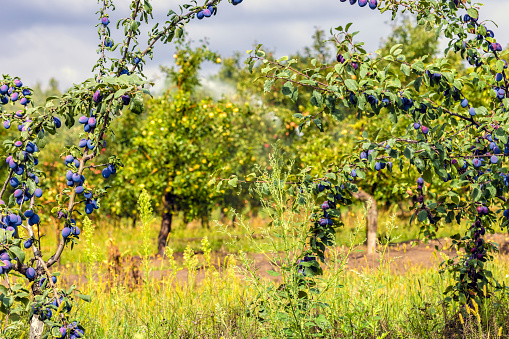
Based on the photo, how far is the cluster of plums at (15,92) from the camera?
9.25 feet

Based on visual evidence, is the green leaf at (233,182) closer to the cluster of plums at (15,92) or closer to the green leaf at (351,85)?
the green leaf at (351,85)

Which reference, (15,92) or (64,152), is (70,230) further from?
(15,92)

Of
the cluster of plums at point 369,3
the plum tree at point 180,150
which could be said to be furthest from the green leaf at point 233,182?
the plum tree at point 180,150

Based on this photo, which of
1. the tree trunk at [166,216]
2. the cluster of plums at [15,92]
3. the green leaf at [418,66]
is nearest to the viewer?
the green leaf at [418,66]

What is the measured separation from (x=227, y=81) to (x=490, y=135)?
34.4 m

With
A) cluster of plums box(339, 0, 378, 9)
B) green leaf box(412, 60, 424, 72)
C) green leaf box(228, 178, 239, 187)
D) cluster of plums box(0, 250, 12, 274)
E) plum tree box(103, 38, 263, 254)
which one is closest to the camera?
cluster of plums box(0, 250, 12, 274)

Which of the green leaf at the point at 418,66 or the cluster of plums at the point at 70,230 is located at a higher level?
the green leaf at the point at 418,66

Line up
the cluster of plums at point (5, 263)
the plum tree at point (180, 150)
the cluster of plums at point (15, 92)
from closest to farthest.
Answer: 1. the cluster of plums at point (5, 263)
2. the cluster of plums at point (15, 92)
3. the plum tree at point (180, 150)

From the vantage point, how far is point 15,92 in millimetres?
2820

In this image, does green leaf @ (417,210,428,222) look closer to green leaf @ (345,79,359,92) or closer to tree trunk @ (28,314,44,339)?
green leaf @ (345,79,359,92)

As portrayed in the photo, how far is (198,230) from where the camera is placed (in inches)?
521

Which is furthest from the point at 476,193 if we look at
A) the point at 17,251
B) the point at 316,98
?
the point at 17,251

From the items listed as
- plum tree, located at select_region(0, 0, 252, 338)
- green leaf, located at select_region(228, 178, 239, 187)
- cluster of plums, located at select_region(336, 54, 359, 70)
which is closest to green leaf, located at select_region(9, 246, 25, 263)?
plum tree, located at select_region(0, 0, 252, 338)

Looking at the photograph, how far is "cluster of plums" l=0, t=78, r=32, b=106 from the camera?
282cm
